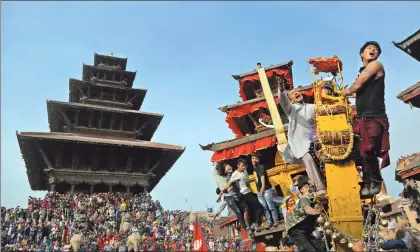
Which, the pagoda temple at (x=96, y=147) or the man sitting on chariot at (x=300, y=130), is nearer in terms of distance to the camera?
the man sitting on chariot at (x=300, y=130)

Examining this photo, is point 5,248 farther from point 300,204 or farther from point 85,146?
point 300,204

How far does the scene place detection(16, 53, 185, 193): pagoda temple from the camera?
890 inches

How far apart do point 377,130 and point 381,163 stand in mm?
437

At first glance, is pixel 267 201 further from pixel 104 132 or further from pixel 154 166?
pixel 104 132

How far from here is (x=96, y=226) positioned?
17.2 m

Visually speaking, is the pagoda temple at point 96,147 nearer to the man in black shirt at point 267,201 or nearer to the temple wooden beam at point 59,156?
the temple wooden beam at point 59,156

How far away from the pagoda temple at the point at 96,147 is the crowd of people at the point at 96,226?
10.5ft

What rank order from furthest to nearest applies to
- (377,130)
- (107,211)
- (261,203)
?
1. (107,211)
2. (261,203)
3. (377,130)

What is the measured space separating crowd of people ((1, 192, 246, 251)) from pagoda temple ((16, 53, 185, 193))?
10.5ft

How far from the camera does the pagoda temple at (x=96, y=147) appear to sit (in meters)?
22.6

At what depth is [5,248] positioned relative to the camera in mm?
14141

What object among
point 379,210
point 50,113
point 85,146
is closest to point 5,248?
point 85,146

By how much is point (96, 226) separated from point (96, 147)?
A: 23.9 feet

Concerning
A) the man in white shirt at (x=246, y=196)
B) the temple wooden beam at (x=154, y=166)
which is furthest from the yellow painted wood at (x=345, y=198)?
the temple wooden beam at (x=154, y=166)
